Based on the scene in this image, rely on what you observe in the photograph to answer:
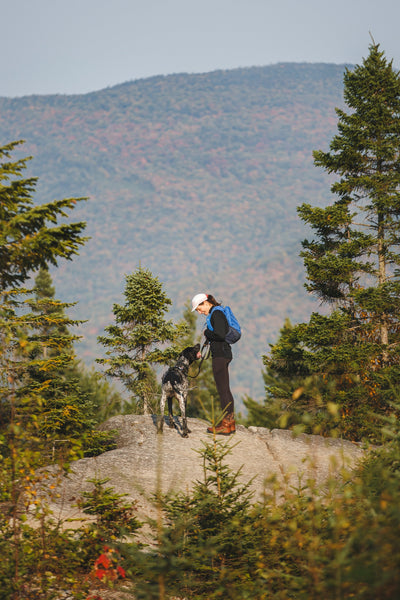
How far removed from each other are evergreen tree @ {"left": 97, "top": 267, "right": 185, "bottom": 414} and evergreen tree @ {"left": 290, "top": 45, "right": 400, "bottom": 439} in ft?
13.9

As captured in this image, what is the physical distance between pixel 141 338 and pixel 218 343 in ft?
19.7

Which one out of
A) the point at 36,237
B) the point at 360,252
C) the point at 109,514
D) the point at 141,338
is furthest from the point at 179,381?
the point at 360,252

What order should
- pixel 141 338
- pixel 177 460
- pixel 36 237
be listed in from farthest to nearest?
pixel 141 338
pixel 177 460
pixel 36 237

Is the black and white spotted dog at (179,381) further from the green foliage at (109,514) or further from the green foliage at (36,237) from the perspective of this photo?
the green foliage at (36,237)

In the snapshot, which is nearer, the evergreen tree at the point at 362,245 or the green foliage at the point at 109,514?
the green foliage at the point at 109,514

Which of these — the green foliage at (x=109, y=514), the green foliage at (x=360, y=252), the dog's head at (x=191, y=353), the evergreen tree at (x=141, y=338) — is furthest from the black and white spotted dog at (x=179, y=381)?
the green foliage at (x=360, y=252)

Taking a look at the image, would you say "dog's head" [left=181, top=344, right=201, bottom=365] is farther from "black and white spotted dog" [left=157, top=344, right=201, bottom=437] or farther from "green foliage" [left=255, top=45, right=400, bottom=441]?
"green foliage" [left=255, top=45, right=400, bottom=441]

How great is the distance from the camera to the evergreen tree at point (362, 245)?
16.3 metres

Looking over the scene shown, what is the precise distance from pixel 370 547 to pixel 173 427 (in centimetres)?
827

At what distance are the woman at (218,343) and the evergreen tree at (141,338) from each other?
5416mm

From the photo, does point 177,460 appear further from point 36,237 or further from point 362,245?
point 362,245

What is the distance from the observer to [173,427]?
441 inches

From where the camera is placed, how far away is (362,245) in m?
17.4

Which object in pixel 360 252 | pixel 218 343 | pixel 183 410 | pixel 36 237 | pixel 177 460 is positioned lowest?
pixel 177 460
